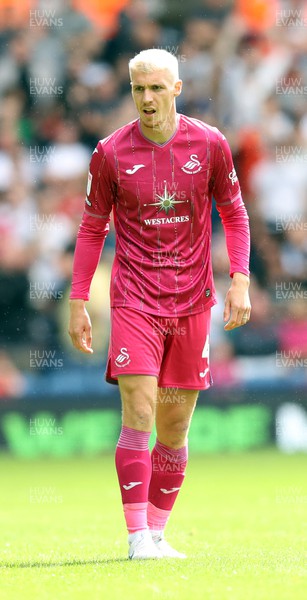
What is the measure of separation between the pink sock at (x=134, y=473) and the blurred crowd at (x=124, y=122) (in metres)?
7.55

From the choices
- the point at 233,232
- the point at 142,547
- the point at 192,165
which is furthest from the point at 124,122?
the point at 142,547

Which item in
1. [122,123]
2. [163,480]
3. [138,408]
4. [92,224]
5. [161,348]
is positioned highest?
[92,224]

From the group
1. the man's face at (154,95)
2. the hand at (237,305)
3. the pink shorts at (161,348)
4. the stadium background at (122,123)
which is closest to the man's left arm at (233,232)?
the hand at (237,305)

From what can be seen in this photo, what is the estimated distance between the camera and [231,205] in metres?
6.18

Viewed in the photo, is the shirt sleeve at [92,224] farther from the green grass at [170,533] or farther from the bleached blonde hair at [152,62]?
the green grass at [170,533]

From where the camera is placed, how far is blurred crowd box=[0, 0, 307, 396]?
1373 centimetres

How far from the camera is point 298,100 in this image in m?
14.7

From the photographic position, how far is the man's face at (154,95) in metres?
5.77

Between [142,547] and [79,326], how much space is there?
1084 mm

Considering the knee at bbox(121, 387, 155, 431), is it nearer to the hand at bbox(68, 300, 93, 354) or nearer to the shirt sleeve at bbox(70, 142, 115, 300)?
the hand at bbox(68, 300, 93, 354)

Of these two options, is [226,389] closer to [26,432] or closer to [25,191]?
[26,432]

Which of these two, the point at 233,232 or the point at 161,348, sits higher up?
the point at 233,232

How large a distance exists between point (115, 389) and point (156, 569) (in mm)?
7432

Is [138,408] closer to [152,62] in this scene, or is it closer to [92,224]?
[92,224]
